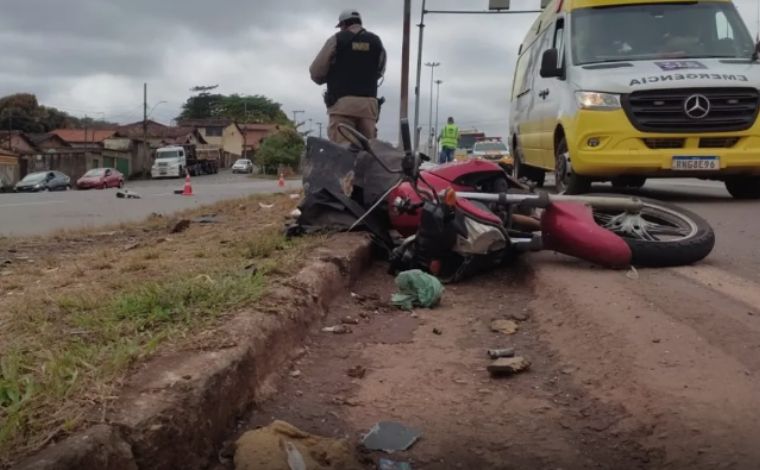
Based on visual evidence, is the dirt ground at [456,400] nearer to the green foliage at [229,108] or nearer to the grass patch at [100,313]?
the grass patch at [100,313]

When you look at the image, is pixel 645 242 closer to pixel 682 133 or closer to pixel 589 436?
pixel 589 436

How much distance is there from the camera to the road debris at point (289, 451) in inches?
82.4

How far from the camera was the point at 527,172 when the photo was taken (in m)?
11.7

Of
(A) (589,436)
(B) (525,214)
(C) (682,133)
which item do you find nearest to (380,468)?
(A) (589,436)

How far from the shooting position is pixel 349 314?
388 cm

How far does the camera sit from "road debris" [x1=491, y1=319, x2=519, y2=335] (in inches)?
141

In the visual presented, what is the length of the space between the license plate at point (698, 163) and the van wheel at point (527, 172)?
402cm

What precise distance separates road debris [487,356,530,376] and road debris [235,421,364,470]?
2.74 ft

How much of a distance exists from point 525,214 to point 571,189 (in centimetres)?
317

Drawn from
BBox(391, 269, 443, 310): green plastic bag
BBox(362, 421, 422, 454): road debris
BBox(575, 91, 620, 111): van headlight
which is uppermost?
BBox(575, 91, 620, 111): van headlight

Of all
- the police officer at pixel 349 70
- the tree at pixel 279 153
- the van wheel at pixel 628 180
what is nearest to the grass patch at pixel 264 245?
the police officer at pixel 349 70

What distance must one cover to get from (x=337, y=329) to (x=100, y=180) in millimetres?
42222

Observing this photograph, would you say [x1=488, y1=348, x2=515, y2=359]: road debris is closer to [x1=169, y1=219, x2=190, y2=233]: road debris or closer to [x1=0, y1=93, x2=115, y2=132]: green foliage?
[x1=169, y1=219, x2=190, y2=233]: road debris

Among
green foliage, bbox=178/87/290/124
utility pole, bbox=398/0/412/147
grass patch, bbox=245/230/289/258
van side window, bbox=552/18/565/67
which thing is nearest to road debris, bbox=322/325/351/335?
grass patch, bbox=245/230/289/258
